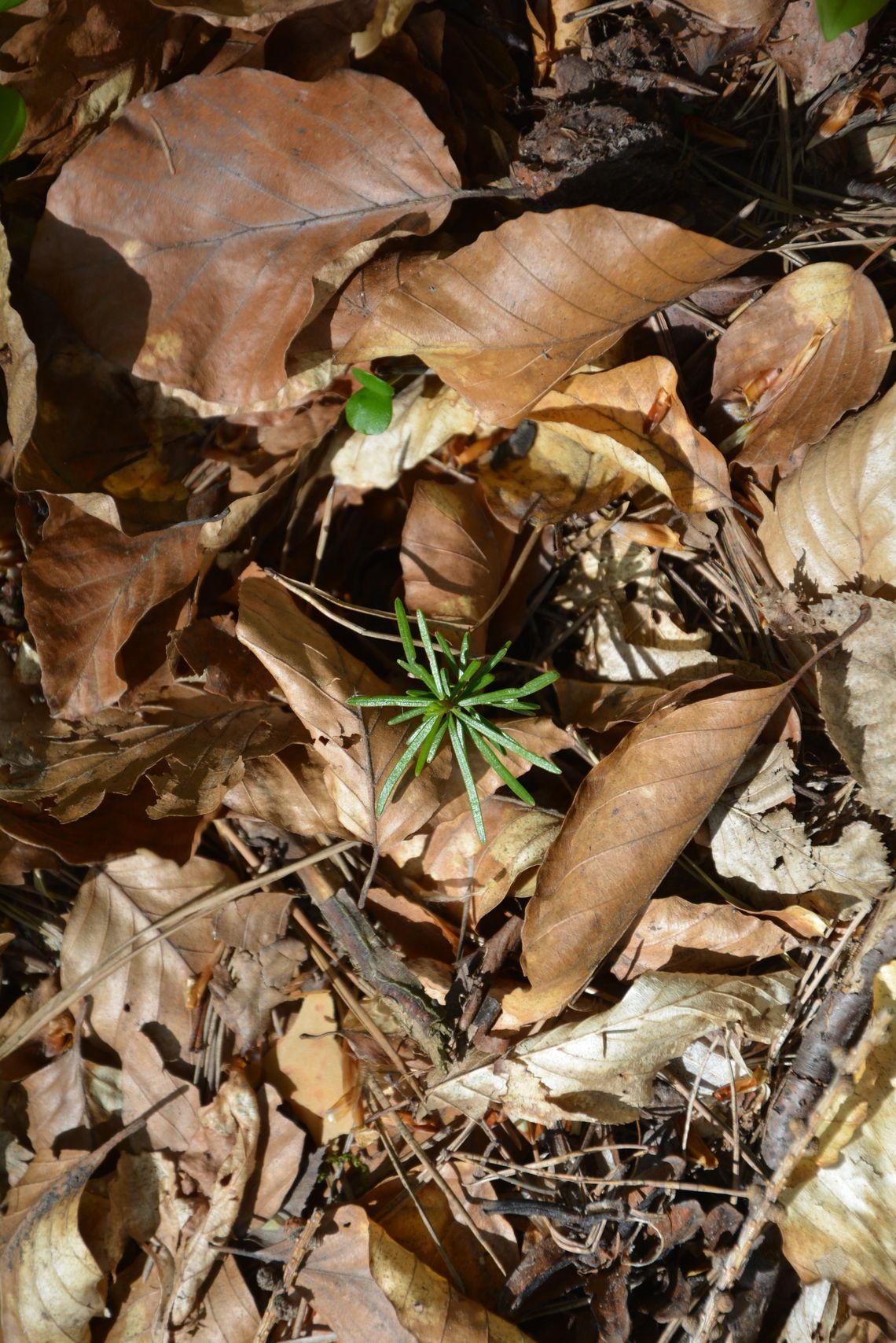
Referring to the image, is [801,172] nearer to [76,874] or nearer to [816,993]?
[816,993]

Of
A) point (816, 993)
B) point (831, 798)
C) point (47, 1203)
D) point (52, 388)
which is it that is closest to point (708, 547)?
point (831, 798)

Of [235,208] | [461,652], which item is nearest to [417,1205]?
[461,652]

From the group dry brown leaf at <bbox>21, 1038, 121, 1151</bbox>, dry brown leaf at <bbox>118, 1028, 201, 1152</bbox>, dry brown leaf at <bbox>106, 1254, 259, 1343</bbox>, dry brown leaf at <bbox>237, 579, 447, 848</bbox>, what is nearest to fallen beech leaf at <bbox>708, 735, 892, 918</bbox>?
dry brown leaf at <bbox>237, 579, 447, 848</bbox>

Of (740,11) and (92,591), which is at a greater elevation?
(740,11)

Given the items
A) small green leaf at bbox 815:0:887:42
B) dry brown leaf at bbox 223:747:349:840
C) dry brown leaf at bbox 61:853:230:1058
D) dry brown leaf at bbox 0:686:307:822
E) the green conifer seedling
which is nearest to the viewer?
small green leaf at bbox 815:0:887:42

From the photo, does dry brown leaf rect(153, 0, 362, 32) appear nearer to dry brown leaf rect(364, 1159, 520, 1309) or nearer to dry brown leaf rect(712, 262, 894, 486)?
dry brown leaf rect(712, 262, 894, 486)

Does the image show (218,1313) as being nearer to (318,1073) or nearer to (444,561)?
(318,1073)
